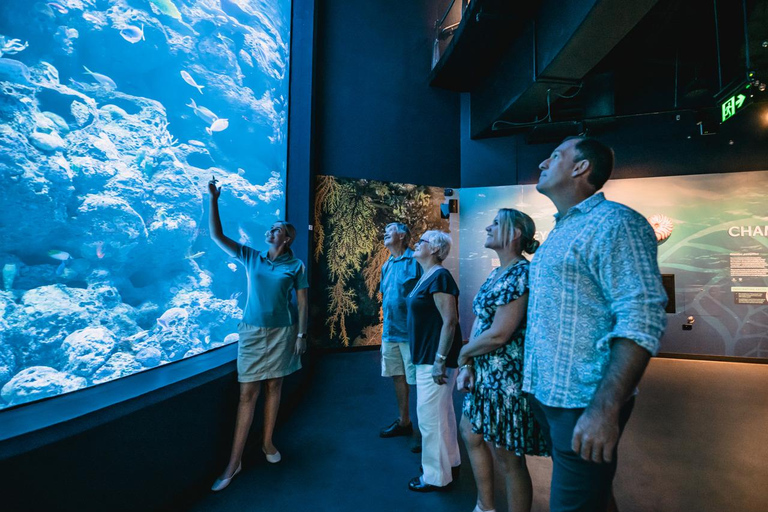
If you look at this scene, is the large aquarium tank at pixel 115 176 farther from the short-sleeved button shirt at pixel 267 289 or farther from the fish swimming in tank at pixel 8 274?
the short-sleeved button shirt at pixel 267 289

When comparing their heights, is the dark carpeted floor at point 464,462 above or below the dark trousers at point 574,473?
below

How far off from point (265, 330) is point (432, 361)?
1.16 metres

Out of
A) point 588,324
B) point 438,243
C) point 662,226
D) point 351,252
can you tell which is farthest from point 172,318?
point 662,226

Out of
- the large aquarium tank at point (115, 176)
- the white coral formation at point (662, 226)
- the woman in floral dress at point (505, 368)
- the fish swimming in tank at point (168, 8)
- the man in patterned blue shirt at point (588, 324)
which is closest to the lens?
the man in patterned blue shirt at point (588, 324)

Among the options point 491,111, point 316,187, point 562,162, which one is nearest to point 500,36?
point 491,111

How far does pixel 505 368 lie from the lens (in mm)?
1402

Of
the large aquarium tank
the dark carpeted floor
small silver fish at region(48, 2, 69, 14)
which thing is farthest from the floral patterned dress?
small silver fish at region(48, 2, 69, 14)

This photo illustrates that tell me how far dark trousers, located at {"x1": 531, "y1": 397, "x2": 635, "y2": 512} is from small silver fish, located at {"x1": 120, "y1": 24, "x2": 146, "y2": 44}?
21.3 feet

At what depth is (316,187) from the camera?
18.7 feet

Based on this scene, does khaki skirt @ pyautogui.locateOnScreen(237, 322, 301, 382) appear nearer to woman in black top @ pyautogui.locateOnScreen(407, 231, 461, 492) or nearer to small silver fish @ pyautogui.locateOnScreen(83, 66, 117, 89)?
woman in black top @ pyautogui.locateOnScreen(407, 231, 461, 492)

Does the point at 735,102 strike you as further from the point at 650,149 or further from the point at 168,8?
the point at 168,8

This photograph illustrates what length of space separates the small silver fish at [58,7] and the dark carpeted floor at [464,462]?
4814mm

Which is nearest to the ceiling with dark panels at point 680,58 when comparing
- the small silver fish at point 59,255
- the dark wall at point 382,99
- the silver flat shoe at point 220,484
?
the dark wall at point 382,99

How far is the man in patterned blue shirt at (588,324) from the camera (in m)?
0.81
